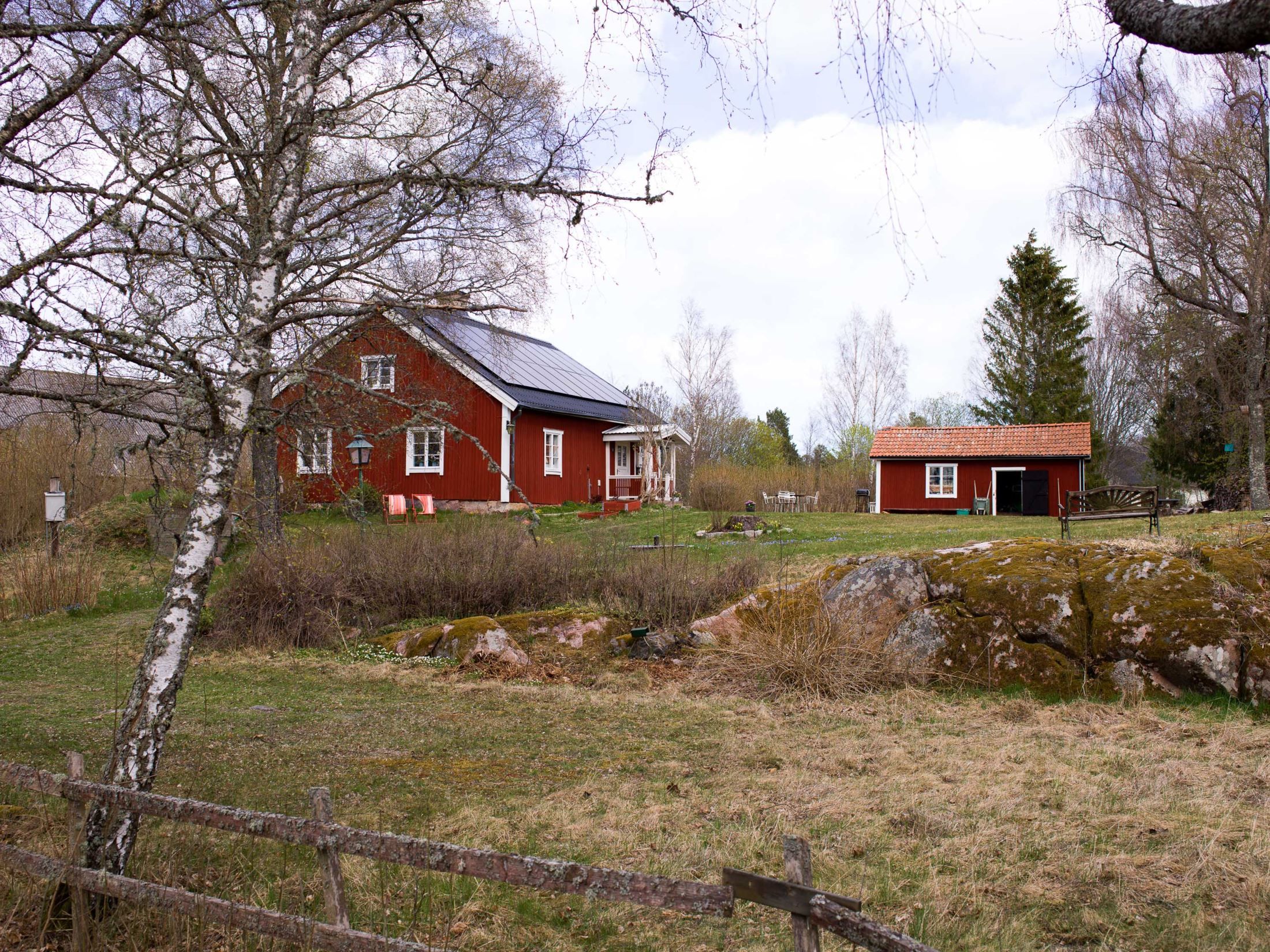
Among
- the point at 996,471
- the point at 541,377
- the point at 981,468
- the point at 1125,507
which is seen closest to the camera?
the point at 1125,507

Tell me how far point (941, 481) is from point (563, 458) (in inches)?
464

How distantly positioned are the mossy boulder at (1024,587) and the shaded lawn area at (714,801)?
0.81 m

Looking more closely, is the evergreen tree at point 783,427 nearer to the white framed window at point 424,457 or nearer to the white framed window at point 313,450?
the white framed window at point 424,457

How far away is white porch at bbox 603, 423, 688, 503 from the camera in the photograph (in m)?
27.5

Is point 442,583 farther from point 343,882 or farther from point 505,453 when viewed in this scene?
point 505,453

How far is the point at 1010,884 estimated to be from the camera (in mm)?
3838

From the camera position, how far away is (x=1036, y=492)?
90.0 ft

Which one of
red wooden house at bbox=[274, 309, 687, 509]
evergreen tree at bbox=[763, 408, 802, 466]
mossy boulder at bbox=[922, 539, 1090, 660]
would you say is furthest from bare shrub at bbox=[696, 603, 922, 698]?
evergreen tree at bbox=[763, 408, 802, 466]

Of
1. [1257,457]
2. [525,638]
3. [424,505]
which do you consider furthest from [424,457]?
[1257,457]

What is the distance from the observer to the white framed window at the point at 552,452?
2548cm

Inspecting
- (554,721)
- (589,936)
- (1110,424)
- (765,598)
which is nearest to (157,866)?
(589,936)

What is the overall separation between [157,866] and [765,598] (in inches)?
252

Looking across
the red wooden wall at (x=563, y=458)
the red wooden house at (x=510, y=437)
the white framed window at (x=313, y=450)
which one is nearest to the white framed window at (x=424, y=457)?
the red wooden house at (x=510, y=437)

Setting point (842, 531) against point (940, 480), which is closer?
point (842, 531)
